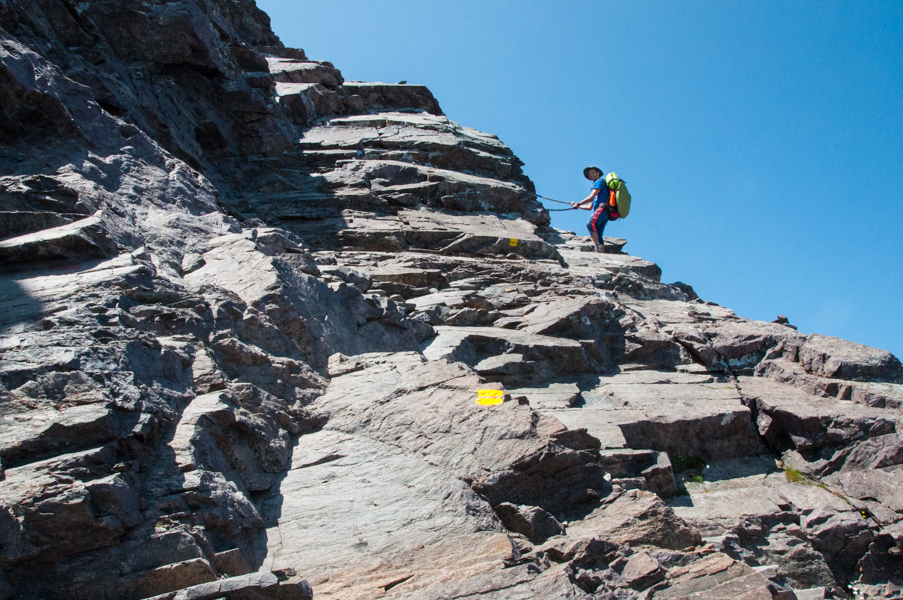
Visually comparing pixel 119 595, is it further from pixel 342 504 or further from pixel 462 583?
pixel 462 583

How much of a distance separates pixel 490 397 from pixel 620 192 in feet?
52.0

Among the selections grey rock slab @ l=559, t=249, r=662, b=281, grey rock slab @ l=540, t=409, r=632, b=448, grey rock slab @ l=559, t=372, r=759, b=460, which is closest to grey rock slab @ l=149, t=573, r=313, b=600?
grey rock slab @ l=540, t=409, r=632, b=448

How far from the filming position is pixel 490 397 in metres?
8.51

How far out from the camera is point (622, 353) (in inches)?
573

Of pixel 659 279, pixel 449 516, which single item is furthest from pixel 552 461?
pixel 659 279

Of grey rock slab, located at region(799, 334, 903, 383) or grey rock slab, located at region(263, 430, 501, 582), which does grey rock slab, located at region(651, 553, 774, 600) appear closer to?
grey rock slab, located at region(263, 430, 501, 582)

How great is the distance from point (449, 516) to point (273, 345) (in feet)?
13.3

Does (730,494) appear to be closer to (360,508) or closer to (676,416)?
(676,416)

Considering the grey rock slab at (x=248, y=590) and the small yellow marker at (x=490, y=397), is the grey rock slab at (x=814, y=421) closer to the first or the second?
the small yellow marker at (x=490, y=397)

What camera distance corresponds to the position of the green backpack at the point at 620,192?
22250 mm

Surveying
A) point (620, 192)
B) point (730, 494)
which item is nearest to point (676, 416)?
point (730, 494)

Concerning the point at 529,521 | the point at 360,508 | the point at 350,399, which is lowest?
the point at 360,508

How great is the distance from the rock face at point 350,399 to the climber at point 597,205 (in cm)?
422

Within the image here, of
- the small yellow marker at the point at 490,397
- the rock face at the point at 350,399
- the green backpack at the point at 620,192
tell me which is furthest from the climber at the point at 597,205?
the small yellow marker at the point at 490,397
